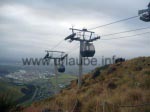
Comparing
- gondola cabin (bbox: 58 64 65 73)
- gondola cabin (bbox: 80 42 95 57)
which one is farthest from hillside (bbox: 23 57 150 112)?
gondola cabin (bbox: 58 64 65 73)

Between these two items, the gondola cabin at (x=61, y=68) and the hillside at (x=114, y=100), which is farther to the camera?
the gondola cabin at (x=61, y=68)

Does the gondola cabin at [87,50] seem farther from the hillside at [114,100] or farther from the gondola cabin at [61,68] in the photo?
the gondola cabin at [61,68]

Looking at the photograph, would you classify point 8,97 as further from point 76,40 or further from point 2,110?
point 76,40

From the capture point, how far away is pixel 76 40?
32.0 m

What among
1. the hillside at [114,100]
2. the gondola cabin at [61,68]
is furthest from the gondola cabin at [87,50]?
the gondola cabin at [61,68]

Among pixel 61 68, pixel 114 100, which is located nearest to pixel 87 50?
pixel 114 100

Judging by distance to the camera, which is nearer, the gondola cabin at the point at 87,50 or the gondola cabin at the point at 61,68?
the gondola cabin at the point at 87,50

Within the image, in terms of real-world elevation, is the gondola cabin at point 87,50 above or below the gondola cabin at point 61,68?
above

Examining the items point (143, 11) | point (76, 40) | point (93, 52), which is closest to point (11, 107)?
point (143, 11)

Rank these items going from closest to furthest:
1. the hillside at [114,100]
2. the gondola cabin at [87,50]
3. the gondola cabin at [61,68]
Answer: the hillside at [114,100] < the gondola cabin at [87,50] < the gondola cabin at [61,68]

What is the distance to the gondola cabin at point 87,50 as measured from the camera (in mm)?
29033

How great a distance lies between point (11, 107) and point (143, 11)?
9417 millimetres

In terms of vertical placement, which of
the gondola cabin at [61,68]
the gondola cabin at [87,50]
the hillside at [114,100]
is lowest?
the hillside at [114,100]

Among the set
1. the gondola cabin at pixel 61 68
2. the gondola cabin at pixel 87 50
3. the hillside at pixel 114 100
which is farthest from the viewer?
the gondola cabin at pixel 61 68
